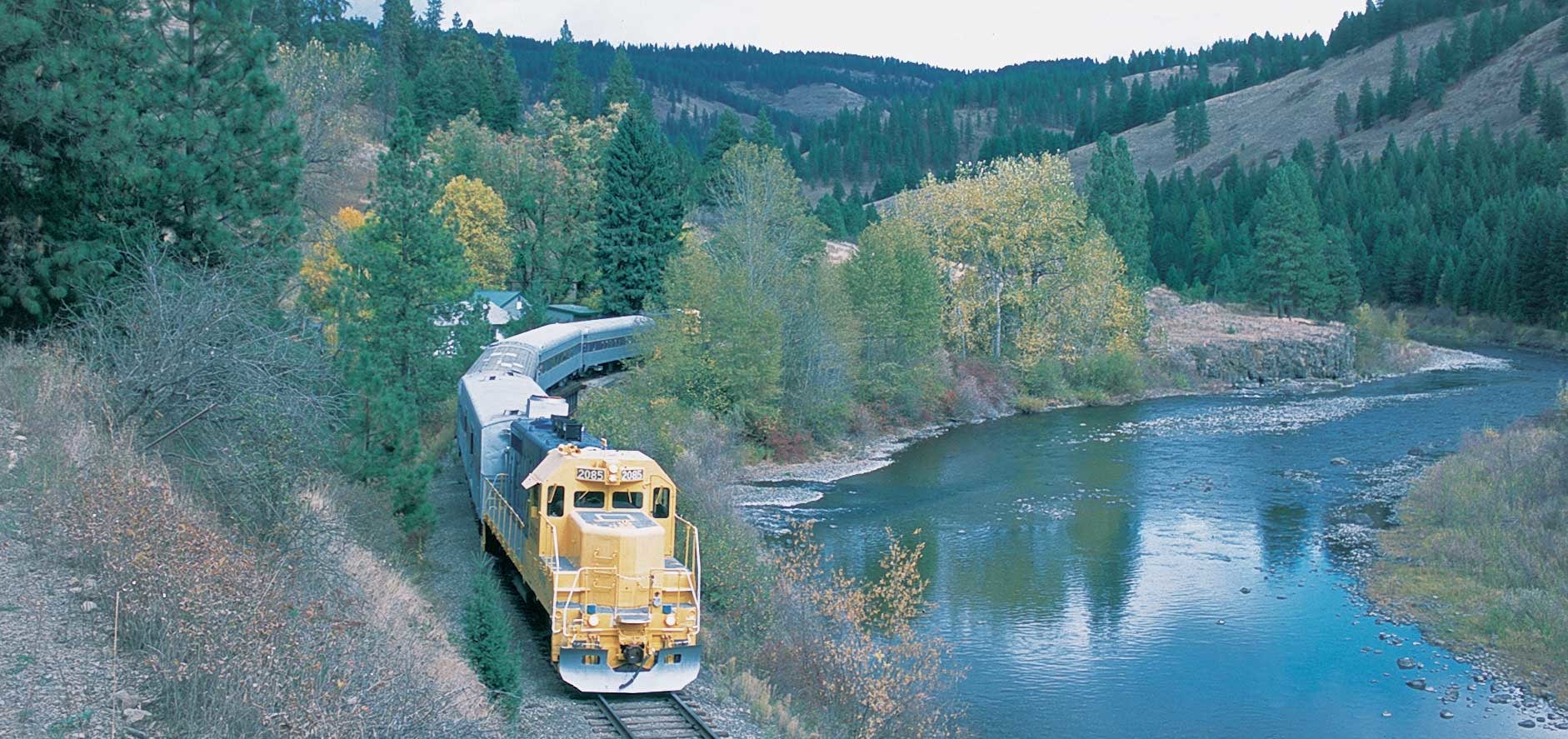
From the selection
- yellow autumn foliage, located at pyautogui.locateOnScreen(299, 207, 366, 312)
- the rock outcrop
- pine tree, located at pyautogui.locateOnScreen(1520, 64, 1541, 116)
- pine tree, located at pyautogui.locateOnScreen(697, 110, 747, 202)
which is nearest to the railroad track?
yellow autumn foliage, located at pyautogui.locateOnScreen(299, 207, 366, 312)

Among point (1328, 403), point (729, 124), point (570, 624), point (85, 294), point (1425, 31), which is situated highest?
point (1425, 31)

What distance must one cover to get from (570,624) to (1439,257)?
9885cm

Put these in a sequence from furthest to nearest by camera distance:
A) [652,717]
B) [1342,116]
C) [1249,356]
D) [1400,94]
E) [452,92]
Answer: [1342,116]
[1400,94]
[452,92]
[1249,356]
[652,717]

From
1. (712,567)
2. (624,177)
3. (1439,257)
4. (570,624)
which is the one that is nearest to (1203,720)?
(712,567)

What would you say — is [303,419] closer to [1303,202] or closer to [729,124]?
[729,124]

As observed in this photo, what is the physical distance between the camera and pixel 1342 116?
147500 millimetres

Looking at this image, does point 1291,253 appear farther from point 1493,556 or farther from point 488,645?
point 488,645

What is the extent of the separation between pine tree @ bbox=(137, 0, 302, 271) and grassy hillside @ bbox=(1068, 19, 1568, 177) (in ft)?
426

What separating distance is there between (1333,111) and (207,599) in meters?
164

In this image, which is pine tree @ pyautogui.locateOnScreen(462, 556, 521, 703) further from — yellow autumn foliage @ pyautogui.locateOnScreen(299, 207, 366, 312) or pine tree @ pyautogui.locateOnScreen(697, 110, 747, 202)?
pine tree @ pyautogui.locateOnScreen(697, 110, 747, 202)

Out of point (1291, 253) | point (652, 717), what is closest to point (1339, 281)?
point (1291, 253)

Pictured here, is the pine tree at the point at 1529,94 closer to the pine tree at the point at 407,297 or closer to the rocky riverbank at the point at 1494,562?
the rocky riverbank at the point at 1494,562

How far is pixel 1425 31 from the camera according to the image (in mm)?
→ 174375

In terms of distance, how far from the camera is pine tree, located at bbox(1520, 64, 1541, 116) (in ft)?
418
